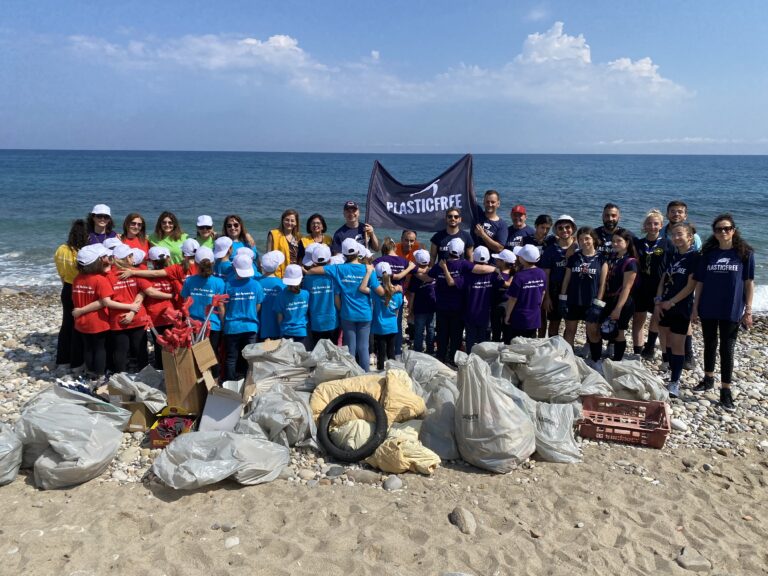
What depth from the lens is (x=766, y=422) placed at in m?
5.70

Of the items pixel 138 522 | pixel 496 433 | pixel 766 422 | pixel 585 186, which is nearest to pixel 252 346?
pixel 138 522

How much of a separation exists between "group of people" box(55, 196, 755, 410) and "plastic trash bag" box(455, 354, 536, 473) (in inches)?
75.0

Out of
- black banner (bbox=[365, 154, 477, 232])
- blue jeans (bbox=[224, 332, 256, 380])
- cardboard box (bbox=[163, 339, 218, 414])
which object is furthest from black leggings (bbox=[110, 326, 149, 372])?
black banner (bbox=[365, 154, 477, 232])

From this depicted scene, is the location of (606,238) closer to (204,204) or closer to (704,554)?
(704,554)

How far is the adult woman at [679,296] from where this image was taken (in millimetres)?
6206

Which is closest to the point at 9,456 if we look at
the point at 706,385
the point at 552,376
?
the point at 552,376

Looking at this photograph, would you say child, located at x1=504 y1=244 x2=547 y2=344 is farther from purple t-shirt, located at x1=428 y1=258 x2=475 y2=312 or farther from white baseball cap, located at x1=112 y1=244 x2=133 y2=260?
white baseball cap, located at x1=112 y1=244 x2=133 y2=260

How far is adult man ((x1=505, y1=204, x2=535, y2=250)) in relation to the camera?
760 centimetres

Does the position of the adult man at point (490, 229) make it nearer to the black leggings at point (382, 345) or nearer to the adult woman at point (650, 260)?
the adult woman at point (650, 260)

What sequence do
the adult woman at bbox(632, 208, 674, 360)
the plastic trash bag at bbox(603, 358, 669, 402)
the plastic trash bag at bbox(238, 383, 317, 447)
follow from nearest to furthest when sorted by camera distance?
1. the plastic trash bag at bbox(238, 383, 317, 447)
2. the plastic trash bag at bbox(603, 358, 669, 402)
3. the adult woman at bbox(632, 208, 674, 360)

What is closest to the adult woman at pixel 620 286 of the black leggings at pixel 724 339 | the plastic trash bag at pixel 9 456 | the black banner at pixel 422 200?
the black leggings at pixel 724 339

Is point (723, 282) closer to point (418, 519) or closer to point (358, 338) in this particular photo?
point (358, 338)

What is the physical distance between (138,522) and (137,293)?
3066mm

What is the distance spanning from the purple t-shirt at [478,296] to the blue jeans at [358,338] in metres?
1.22
